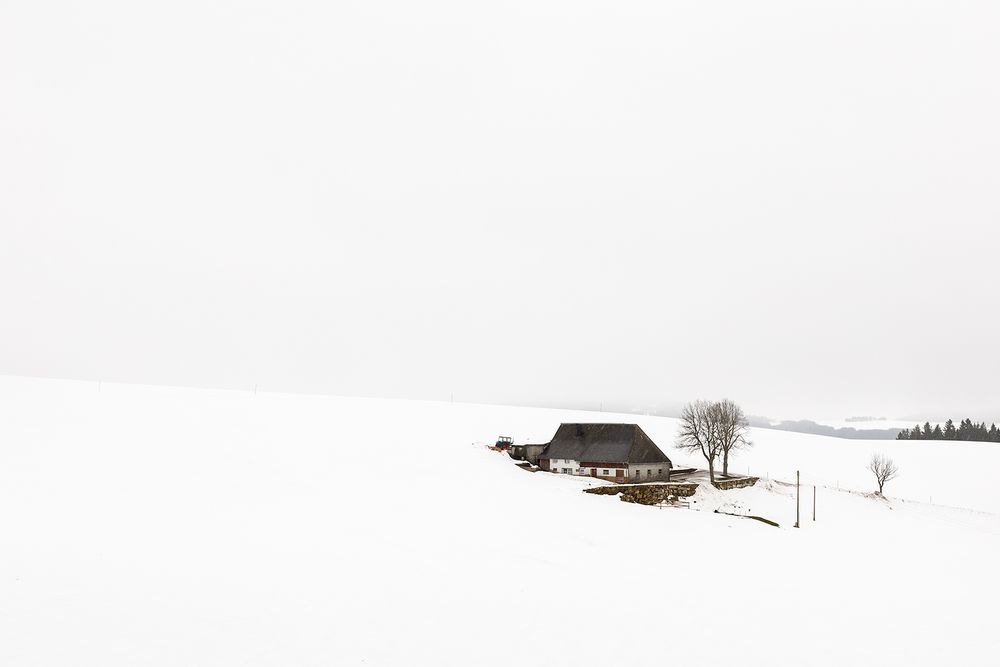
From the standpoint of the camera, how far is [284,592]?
1752 cm

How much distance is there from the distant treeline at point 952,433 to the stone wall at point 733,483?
111112 millimetres

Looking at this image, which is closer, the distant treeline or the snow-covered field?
the snow-covered field

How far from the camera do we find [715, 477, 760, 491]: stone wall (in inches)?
1975

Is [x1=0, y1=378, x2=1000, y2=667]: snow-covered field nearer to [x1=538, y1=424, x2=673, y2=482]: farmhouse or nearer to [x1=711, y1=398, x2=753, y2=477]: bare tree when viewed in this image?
[x1=538, y1=424, x2=673, y2=482]: farmhouse

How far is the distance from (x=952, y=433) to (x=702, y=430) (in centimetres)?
12515

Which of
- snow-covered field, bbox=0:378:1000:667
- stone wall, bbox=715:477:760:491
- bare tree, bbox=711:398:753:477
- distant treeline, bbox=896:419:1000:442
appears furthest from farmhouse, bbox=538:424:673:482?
distant treeline, bbox=896:419:1000:442

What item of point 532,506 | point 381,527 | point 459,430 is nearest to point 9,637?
point 381,527

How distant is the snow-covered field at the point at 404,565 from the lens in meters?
15.1

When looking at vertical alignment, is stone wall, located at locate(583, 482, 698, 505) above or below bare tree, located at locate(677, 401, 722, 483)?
below

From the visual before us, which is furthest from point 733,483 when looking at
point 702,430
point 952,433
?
point 952,433

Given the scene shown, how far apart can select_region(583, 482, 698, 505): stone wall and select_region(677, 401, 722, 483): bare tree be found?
1254 centimetres

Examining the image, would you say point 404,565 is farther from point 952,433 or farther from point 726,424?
point 952,433

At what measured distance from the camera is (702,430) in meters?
58.2

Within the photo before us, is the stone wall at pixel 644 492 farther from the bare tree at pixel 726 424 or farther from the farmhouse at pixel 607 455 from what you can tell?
the bare tree at pixel 726 424
